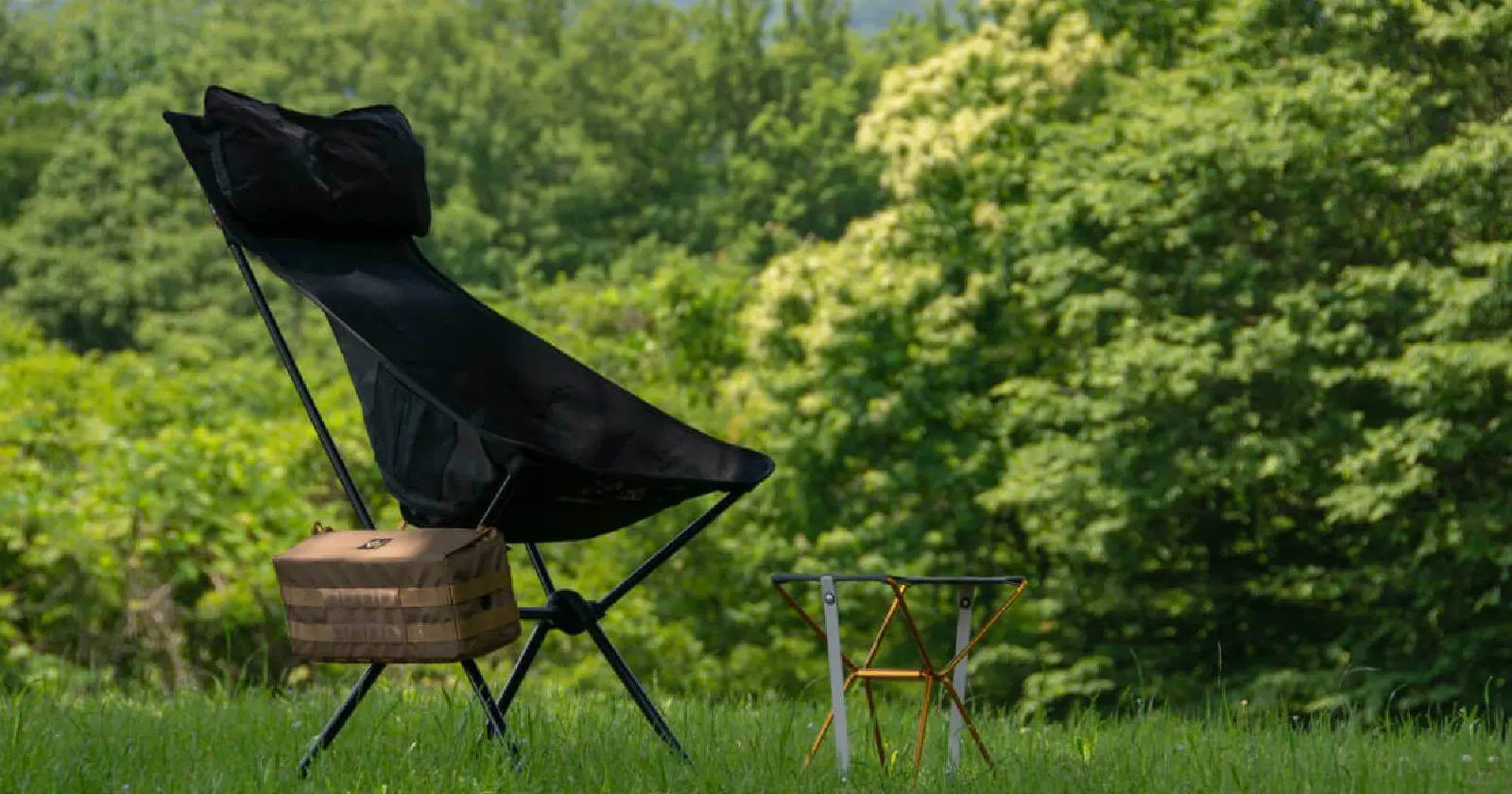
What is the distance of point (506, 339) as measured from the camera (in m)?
3.45

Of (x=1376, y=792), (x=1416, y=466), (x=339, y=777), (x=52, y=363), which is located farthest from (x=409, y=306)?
(x=52, y=363)

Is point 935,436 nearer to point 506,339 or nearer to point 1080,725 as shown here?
point 1080,725

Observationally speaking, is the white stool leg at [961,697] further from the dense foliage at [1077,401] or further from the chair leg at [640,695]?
the dense foliage at [1077,401]

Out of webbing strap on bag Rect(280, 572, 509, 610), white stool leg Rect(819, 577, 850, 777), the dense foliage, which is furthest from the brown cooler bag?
the dense foliage

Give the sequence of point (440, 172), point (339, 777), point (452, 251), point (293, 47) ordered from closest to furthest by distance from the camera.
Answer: point (339, 777), point (452, 251), point (440, 172), point (293, 47)

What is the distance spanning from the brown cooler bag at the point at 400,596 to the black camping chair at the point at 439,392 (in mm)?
96

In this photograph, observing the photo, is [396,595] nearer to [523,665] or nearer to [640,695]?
[523,665]

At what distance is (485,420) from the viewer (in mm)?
3109

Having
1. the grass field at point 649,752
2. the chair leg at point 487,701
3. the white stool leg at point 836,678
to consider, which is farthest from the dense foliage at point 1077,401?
the white stool leg at point 836,678

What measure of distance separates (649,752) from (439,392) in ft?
3.17

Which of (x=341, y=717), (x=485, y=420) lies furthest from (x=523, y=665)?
(x=485, y=420)

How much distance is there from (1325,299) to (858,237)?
4236mm

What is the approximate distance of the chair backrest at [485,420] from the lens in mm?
3172

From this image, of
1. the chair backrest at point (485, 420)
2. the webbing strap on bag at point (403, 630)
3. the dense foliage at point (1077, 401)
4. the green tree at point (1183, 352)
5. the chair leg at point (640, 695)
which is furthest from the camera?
the green tree at point (1183, 352)
